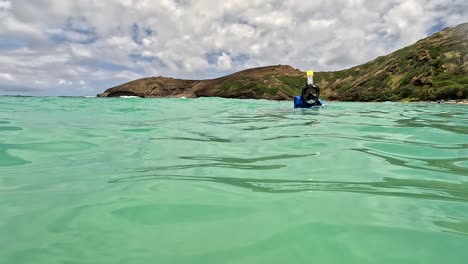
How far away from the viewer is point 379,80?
323 feet

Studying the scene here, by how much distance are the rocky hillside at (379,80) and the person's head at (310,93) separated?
5283 centimetres

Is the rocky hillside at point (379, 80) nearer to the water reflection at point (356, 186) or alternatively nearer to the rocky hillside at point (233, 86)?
the rocky hillside at point (233, 86)

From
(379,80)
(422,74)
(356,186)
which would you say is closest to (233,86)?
(379,80)

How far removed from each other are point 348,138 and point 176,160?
464 cm

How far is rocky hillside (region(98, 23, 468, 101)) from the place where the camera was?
76.9 meters

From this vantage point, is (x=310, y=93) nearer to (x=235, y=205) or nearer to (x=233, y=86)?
(x=235, y=205)

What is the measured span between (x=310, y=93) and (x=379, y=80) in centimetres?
8778

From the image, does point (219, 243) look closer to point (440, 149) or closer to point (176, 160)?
point (176, 160)

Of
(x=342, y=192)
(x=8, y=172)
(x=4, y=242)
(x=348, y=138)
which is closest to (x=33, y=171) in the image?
(x=8, y=172)

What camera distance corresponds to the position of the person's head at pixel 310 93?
65.0ft

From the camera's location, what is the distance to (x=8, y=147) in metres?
7.33

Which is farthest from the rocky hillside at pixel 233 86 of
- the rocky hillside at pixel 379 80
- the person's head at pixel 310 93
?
the person's head at pixel 310 93

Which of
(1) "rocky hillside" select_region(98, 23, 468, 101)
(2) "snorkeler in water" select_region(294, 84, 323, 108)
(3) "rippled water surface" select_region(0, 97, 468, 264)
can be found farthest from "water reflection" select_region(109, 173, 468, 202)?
(1) "rocky hillside" select_region(98, 23, 468, 101)

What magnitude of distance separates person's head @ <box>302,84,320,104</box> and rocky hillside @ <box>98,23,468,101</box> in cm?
5283
